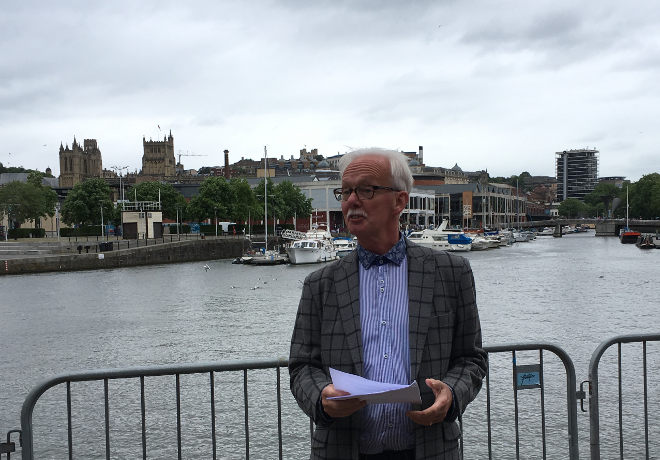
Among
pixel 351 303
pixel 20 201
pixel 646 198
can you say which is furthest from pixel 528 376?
pixel 646 198

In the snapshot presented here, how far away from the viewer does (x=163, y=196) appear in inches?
3474

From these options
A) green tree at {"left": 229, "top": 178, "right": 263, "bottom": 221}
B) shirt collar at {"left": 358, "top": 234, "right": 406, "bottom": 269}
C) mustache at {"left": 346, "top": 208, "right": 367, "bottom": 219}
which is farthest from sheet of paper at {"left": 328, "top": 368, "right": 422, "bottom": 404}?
green tree at {"left": 229, "top": 178, "right": 263, "bottom": 221}

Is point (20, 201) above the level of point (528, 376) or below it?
above

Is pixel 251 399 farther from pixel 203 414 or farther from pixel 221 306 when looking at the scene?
pixel 221 306

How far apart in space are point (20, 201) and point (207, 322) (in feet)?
163

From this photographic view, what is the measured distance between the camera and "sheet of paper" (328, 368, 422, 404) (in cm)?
259

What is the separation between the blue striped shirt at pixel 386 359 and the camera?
2875 mm

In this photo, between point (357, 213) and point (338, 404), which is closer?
point (338, 404)

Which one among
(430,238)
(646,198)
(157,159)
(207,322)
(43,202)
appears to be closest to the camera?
(207,322)

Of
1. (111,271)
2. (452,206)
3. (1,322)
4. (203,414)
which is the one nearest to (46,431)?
(203,414)

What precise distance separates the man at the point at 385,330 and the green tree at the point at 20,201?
235ft

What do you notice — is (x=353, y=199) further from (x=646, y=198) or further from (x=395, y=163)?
(x=646, y=198)

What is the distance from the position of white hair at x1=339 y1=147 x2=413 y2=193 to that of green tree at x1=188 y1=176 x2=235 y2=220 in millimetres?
73924

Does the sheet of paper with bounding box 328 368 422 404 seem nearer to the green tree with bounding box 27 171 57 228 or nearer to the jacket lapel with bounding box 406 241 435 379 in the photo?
the jacket lapel with bounding box 406 241 435 379
